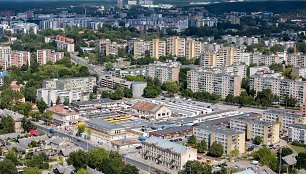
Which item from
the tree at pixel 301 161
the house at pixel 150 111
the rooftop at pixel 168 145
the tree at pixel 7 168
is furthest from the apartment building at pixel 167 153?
the house at pixel 150 111

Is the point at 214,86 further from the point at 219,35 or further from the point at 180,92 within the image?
the point at 219,35

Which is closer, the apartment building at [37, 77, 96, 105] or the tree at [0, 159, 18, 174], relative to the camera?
the tree at [0, 159, 18, 174]

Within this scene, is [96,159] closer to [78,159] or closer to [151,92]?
[78,159]

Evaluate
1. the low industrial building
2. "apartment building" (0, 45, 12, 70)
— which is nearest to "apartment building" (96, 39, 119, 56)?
"apartment building" (0, 45, 12, 70)

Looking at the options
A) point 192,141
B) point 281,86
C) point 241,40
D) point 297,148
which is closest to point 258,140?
point 297,148

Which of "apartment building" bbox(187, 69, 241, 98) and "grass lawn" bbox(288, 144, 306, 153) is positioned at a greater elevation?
"apartment building" bbox(187, 69, 241, 98)

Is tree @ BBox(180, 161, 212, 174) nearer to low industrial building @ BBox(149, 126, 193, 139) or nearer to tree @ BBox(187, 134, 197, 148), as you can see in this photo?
tree @ BBox(187, 134, 197, 148)
